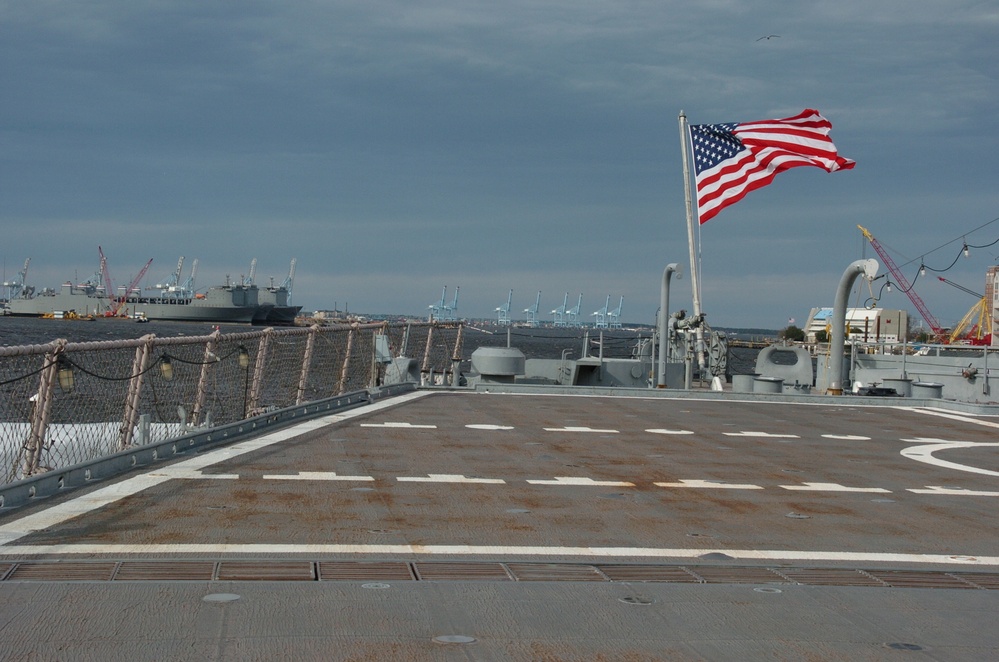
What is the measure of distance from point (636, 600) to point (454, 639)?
126 cm

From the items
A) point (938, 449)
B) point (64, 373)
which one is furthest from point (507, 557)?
point (938, 449)

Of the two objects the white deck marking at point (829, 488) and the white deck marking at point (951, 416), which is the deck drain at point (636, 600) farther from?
the white deck marking at point (951, 416)

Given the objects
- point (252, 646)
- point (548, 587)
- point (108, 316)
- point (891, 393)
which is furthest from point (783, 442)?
point (108, 316)

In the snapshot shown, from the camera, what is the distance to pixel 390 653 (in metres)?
4.55

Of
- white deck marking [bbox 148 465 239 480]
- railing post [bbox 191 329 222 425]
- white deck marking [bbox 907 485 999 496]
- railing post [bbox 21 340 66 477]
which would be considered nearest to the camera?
railing post [bbox 21 340 66 477]

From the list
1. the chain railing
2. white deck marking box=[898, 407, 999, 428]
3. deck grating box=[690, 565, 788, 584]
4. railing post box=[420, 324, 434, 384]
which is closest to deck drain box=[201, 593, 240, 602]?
deck grating box=[690, 565, 788, 584]

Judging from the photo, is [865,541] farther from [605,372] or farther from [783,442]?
[605,372]

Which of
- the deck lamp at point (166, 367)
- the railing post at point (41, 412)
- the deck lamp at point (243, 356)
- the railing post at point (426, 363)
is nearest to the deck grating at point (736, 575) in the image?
the railing post at point (41, 412)

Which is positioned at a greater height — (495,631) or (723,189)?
(723,189)

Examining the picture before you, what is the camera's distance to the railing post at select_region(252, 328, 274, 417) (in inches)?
526

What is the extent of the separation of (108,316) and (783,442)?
196m

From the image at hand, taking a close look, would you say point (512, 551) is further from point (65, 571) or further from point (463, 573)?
point (65, 571)

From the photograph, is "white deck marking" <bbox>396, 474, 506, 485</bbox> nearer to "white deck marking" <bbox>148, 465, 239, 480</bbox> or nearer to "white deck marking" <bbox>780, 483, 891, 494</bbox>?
"white deck marking" <bbox>148, 465, 239, 480</bbox>

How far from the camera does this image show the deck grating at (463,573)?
5.69 meters
